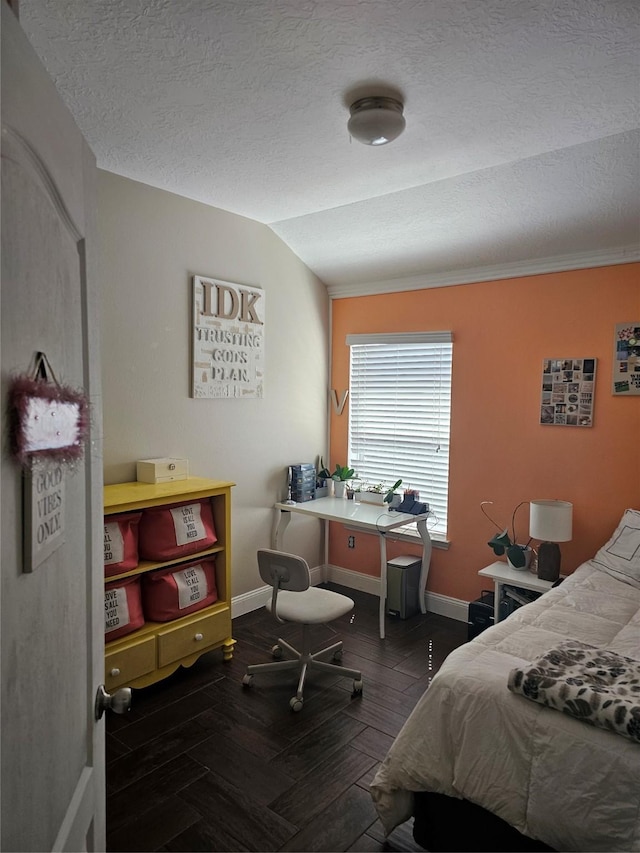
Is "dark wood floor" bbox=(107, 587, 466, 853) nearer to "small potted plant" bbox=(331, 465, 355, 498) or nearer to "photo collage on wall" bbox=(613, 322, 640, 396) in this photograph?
"small potted plant" bbox=(331, 465, 355, 498)

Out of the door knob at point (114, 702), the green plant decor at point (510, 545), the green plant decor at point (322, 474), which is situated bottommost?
the green plant decor at point (510, 545)

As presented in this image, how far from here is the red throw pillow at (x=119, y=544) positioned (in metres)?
2.79

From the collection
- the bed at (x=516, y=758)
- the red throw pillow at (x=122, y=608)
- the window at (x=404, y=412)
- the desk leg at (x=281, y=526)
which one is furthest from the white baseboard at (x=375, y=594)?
the bed at (x=516, y=758)

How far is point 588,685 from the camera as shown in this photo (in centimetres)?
172

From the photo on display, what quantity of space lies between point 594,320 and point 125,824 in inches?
135

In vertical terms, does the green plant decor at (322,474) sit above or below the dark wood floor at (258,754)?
above

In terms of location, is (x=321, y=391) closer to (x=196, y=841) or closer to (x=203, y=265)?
(x=203, y=265)

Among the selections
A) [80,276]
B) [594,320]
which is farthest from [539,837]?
[594,320]

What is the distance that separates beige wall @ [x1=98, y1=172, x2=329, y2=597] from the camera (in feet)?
10.5

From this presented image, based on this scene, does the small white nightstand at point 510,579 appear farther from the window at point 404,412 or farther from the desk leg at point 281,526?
the desk leg at point 281,526

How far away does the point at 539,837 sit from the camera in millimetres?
1624

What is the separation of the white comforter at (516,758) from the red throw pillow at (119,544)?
1.58 metres

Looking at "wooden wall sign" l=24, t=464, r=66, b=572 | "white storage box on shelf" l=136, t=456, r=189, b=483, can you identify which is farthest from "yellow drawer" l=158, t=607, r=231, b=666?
"wooden wall sign" l=24, t=464, r=66, b=572

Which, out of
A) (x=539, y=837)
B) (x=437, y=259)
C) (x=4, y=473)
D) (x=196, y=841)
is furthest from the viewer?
(x=437, y=259)
